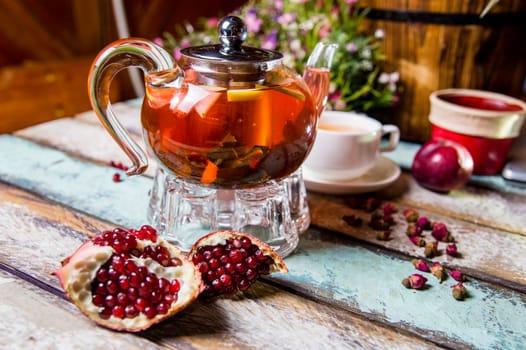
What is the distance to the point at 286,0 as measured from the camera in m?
1.51

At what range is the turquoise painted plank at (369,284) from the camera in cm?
60

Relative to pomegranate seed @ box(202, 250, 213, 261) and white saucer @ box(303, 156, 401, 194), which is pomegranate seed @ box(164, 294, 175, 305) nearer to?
pomegranate seed @ box(202, 250, 213, 261)

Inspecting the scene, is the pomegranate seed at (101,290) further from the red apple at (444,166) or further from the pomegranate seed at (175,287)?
the red apple at (444,166)

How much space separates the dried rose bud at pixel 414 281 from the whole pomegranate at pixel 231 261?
156mm

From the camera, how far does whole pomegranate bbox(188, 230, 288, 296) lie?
0.63 meters

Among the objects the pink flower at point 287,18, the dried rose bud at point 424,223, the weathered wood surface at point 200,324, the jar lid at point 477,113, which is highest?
the pink flower at point 287,18

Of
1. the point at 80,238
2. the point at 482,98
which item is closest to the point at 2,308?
the point at 80,238

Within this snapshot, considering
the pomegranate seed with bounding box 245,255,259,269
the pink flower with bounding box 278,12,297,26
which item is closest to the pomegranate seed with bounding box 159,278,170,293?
the pomegranate seed with bounding box 245,255,259,269

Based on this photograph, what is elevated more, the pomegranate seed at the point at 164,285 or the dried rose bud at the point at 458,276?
the pomegranate seed at the point at 164,285

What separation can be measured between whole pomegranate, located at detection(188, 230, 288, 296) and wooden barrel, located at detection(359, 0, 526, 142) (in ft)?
2.39

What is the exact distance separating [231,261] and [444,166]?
49 cm

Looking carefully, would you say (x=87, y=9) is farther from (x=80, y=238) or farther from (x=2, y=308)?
(x=2, y=308)

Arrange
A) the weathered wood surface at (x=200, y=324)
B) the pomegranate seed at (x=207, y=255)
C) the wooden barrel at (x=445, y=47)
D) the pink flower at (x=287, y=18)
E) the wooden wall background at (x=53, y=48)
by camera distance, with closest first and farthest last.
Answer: the weathered wood surface at (x=200, y=324)
the pomegranate seed at (x=207, y=255)
the wooden barrel at (x=445, y=47)
the pink flower at (x=287, y=18)
the wooden wall background at (x=53, y=48)

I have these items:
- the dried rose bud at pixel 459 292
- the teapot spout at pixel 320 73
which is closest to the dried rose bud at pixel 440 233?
the dried rose bud at pixel 459 292
